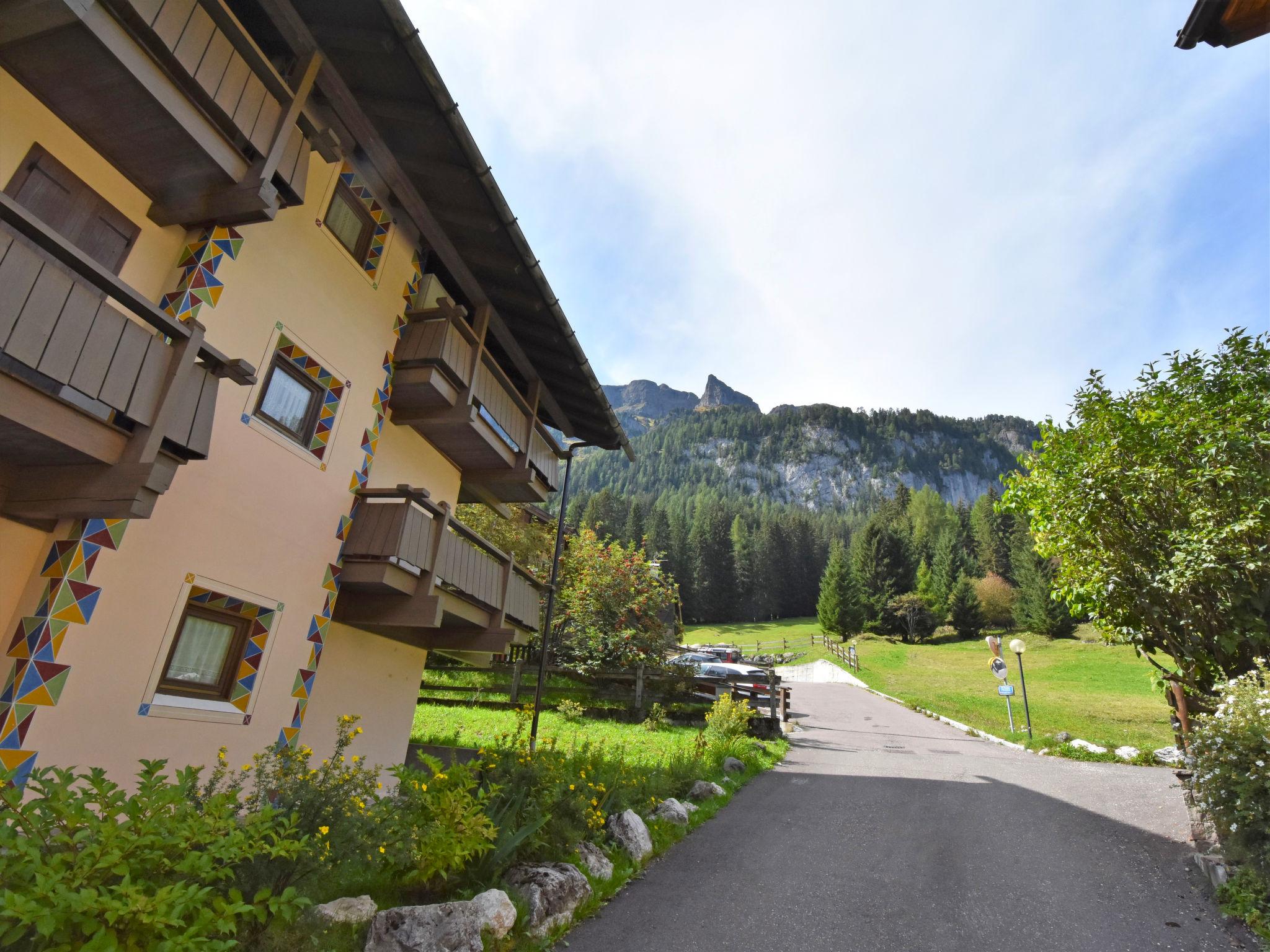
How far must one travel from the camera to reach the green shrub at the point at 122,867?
2.92 metres

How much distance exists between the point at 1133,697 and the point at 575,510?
214 feet

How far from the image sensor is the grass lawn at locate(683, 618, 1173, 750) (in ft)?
70.9

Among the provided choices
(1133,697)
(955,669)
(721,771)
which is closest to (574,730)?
(721,771)

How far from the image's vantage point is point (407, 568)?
363 inches

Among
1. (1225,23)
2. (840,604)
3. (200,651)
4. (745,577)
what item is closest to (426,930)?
(200,651)

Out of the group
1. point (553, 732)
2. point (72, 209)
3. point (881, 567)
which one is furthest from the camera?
point (881, 567)

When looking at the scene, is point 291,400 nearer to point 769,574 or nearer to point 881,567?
point 881,567

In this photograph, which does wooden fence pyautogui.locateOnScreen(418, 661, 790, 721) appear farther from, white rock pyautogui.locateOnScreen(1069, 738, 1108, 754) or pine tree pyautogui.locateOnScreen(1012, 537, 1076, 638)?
pine tree pyautogui.locateOnScreen(1012, 537, 1076, 638)

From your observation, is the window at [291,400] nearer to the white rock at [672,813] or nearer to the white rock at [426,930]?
the white rock at [426,930]

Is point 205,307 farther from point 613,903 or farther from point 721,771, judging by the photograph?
point 721,771

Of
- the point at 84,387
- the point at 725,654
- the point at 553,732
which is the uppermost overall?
the point at 725,654

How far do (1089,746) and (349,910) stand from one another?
18.7 meters

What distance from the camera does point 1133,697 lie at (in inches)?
1189

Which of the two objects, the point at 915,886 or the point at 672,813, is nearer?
the point at 915,886
